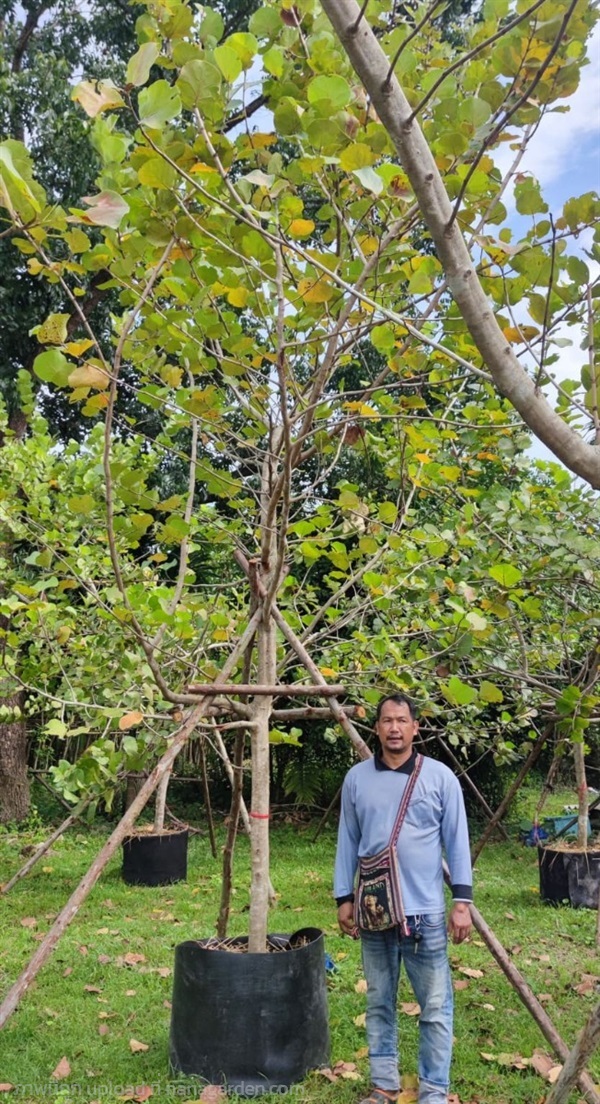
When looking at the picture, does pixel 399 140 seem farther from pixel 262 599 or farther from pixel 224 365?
pixel 262 599

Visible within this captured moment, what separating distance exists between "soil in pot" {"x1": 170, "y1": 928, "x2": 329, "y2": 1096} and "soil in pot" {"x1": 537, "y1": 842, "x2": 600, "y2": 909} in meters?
3.30

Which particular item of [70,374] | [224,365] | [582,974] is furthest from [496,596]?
[582,974]

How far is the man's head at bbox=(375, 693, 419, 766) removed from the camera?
2881 millimetres

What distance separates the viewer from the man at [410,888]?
2.77 meters

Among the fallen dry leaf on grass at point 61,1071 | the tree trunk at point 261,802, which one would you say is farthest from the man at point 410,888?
the fallen dry leaf on grass at point 61,1071

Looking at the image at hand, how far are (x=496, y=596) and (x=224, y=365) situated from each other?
134 cm

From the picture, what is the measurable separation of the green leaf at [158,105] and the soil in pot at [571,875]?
215 inches

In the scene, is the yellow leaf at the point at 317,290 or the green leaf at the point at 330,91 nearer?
the green leaf at the point at 330,91

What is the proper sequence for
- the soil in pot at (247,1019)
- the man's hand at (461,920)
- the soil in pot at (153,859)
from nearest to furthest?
the man's hand at (461,920)
the soil in pot at (247,1019)
the soil in pot at (153,859)

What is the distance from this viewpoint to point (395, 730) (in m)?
2.88

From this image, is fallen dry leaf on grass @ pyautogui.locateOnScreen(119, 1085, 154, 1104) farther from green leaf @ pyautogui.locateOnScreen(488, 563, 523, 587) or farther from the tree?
green leaf @ pyautogui.locateOnScreen(488, 563, 523, 587)

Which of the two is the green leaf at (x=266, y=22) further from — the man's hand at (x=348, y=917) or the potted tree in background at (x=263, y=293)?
the man's hand at (x=348, y=917)

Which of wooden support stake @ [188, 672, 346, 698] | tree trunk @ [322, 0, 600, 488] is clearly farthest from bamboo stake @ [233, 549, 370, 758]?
tree trunk @ [322, 0, 600, 488]

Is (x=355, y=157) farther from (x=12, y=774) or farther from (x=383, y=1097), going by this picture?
(x=12, y=774)
